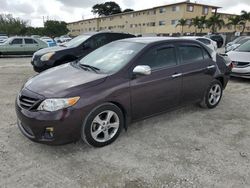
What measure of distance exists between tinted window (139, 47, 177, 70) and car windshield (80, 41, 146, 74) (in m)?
0.17

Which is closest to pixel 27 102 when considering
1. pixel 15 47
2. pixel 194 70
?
pixel 194 70

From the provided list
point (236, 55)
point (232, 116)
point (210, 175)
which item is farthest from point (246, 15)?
point (210, 175)

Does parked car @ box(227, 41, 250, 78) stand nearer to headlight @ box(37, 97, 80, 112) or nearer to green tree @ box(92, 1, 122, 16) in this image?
headlight @ box(37, 97, 80, 112)

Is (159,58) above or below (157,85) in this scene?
above

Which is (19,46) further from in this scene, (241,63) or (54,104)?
(54,104)

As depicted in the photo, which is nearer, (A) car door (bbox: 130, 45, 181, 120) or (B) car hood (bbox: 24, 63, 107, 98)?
(B) car hood (bbox: 24, 63, 107, 98)

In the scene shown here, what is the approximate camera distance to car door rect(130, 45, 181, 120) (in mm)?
3539

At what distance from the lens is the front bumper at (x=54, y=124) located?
2844mm

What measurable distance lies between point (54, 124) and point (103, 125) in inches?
27.7

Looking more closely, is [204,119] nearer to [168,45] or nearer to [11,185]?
[168,45]

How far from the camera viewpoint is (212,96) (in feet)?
16.2

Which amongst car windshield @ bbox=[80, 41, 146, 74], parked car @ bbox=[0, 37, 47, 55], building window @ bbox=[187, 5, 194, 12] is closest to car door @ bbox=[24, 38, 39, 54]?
parked car @ bbox=[0, 37, 47, 55]

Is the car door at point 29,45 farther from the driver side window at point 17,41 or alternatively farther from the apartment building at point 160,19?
the apartment building at point 160,19

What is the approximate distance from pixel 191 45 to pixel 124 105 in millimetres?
1971
